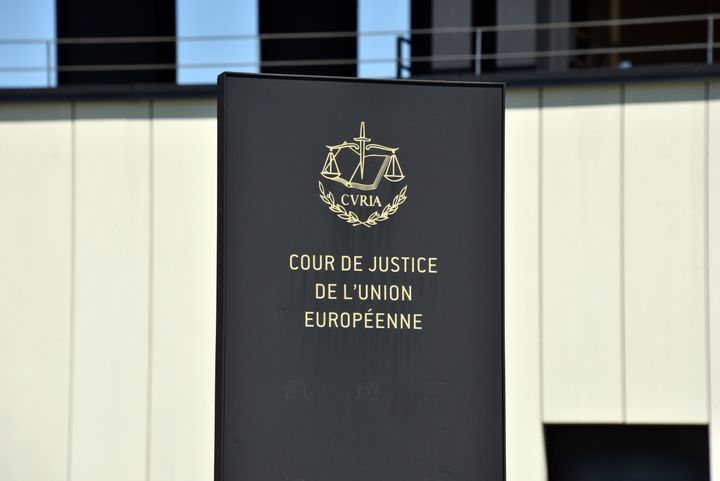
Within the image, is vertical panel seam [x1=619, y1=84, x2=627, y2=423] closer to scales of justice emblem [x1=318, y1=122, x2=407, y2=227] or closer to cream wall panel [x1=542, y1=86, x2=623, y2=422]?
cream wall panel [x1=542, y1=86, x2=623, y2=422]

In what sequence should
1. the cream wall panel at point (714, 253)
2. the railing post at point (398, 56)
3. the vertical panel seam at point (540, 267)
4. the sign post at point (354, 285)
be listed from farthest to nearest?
1. the railing post at point (398, 56)
2. the vertical panel seam at point (540, 267)
3. the cream wall panel at point (714, 253)
4. the sign post at point (354, 285)

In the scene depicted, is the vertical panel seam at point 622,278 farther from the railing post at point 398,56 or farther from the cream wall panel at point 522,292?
the railing post at point 398,56

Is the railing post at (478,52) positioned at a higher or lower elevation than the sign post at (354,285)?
higher

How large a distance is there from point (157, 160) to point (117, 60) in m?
1.83

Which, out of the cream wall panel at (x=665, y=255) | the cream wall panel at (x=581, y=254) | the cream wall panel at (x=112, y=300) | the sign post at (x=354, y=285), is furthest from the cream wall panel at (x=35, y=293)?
the sign post at (x=354, y=285)

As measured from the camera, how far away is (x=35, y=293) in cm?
1051

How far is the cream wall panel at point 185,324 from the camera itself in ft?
34.1

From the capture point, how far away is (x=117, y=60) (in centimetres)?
1179

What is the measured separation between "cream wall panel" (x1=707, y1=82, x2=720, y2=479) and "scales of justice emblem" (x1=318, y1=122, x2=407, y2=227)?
487cm

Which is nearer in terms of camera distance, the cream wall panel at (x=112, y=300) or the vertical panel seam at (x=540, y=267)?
the vertical panel seam at (x=540, y=267)

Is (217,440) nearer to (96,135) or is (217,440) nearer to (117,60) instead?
(96,135)

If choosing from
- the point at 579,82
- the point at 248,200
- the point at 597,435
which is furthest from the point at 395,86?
the point at 597,435

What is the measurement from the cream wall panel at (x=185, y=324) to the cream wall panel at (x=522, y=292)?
2.54 metres

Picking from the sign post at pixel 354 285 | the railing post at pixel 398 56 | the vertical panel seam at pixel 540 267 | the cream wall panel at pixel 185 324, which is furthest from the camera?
the railing post at pixel 398 56
